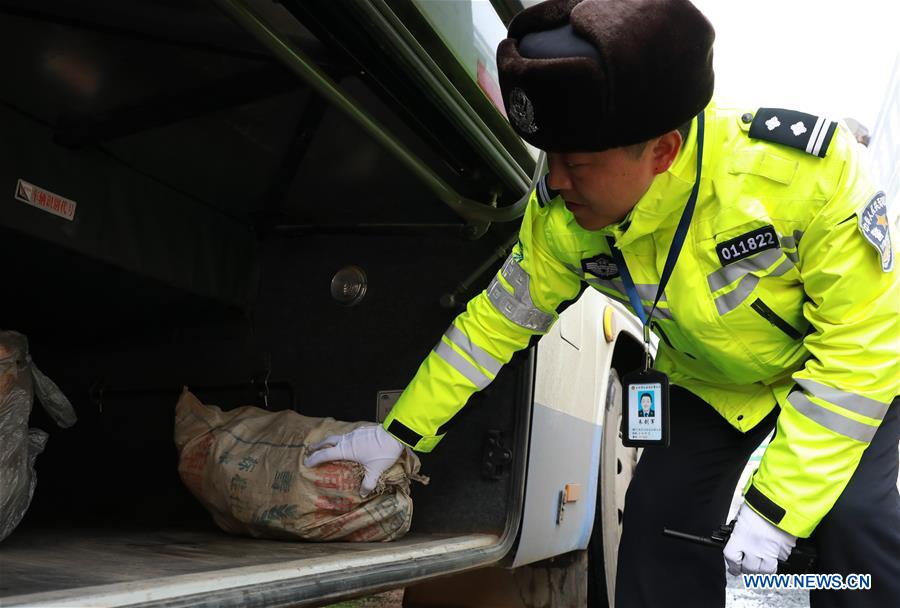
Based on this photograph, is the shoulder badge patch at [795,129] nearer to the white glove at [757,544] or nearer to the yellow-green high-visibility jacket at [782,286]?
the yellow-green high-visibility jacket at [782,286]

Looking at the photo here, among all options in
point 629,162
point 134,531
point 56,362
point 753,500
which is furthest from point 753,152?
point 56,362

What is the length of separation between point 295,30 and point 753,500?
1319mm

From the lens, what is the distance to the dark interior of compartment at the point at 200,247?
5.96 ft

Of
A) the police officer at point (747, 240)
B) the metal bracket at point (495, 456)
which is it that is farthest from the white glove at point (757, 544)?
the metal bracket at point (495, 456)

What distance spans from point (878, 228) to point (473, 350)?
0.81 meters

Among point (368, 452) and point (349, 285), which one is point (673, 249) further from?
point (349, 285)

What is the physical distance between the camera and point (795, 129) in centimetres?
137

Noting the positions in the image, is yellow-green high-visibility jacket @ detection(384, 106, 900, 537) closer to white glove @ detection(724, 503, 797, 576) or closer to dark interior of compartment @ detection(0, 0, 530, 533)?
white glove @ detection(724, 503, 797, 576)

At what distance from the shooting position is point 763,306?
56.2 inches

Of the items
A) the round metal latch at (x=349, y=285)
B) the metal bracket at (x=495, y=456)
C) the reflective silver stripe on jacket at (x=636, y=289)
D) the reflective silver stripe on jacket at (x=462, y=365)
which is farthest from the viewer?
the round metal latch at (x=349, y=285)

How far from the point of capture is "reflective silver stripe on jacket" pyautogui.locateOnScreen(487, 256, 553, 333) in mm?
1714

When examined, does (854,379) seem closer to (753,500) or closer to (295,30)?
(753,500)

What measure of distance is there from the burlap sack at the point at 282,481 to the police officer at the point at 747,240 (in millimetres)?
726

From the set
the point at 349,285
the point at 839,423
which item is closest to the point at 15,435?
the point at 349,285
